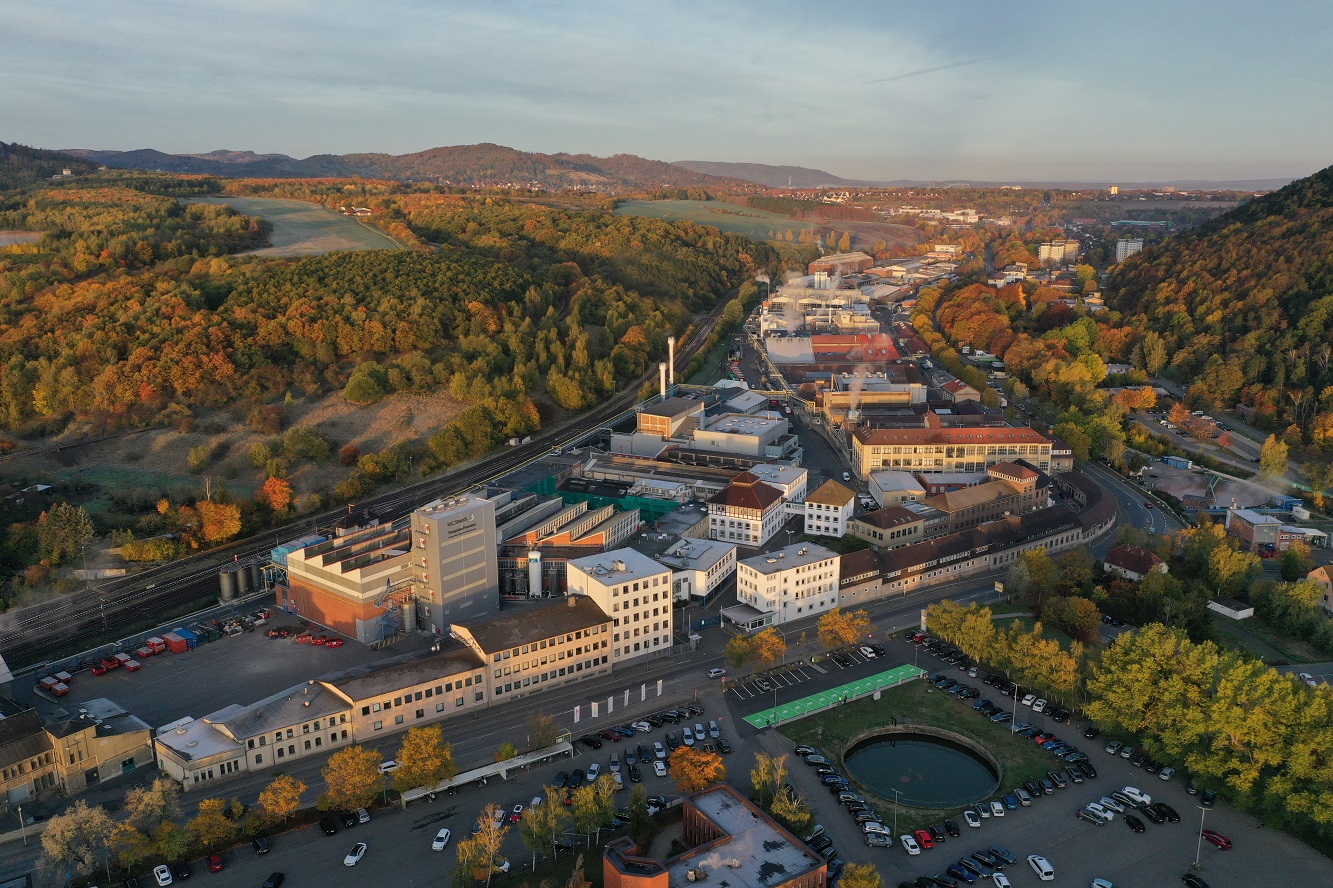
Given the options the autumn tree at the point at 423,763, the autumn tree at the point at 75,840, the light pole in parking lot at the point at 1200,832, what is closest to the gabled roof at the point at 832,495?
the light pole in parking lot at the point at 1200,832

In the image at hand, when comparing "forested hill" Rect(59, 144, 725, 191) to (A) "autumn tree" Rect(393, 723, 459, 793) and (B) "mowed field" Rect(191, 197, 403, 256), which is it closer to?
(B) "mowed field" Rect(191, 197, 403, 256)

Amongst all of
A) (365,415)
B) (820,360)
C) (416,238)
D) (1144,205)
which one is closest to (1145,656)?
(365,415)

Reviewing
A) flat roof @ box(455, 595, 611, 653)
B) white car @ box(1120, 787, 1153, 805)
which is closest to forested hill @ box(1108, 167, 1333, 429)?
white car @ box(1120, 787, 1153, 805)

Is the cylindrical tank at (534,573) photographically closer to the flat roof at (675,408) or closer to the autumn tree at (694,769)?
the autumn tree at (694,769)

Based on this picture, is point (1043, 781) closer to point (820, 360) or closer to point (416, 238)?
point (820, 360)

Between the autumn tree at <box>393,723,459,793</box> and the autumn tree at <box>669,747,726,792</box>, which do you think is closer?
the autumn tree at <box>669,747,726,792</box>

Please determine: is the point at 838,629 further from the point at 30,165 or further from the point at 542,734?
the point at 30,165
